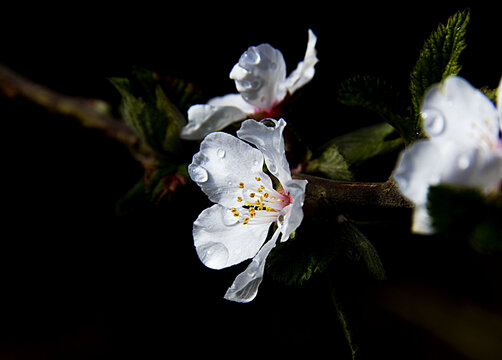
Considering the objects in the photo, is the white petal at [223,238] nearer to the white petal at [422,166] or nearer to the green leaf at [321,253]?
the green leaf at [321,253]

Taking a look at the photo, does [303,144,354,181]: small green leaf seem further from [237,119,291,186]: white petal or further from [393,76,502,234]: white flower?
[393,76,502,234]: white flower

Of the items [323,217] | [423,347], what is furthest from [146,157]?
[423,347]

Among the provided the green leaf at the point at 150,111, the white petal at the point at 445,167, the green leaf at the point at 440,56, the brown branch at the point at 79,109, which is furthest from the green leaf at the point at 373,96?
the brown branch at the point at 79,109

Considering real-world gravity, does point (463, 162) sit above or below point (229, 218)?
above

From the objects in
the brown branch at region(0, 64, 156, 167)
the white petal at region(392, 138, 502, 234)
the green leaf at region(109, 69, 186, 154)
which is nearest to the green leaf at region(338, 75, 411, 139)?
the white petal at region(392, 138, 502, 234)

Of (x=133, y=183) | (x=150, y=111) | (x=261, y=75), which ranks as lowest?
(x=133, y=183)

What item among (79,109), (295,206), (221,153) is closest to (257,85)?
(221,153)

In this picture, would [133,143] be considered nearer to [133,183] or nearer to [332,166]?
[133,183]
